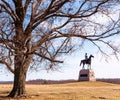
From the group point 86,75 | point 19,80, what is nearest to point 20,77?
point 19,80

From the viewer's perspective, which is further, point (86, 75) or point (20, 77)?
point (86, 75)

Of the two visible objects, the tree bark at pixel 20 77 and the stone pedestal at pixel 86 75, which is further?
the stone pedestal at pixel 86 75

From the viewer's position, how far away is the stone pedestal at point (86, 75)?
5394cm

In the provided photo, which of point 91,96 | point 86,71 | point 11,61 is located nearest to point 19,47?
point 11,61

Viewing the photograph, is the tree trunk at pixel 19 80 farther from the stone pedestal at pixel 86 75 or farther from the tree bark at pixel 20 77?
the stone pedestal at pixel 86 75

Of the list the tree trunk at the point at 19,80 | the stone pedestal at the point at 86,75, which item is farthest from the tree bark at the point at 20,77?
the stone pedestal at the point at 86,75

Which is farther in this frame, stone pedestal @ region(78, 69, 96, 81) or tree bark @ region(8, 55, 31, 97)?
stone pedestal @ region(78, 69, 96, 81)

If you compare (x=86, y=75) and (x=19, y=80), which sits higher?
(x=86, y=75)

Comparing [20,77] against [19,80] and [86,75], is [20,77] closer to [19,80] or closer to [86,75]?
[19,80]

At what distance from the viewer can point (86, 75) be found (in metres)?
54.2

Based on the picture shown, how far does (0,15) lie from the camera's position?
2614 centimetres

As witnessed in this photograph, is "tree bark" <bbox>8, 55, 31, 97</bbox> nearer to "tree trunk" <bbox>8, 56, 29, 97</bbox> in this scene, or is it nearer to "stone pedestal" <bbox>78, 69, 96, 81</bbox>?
"tree trunk" <bbox>8, 56, 29, 97</bbox>

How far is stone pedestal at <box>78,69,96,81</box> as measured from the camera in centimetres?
5394

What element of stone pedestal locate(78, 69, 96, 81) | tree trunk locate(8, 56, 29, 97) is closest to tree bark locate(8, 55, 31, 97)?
tree trunk locate(8, 56, 29, 97)
